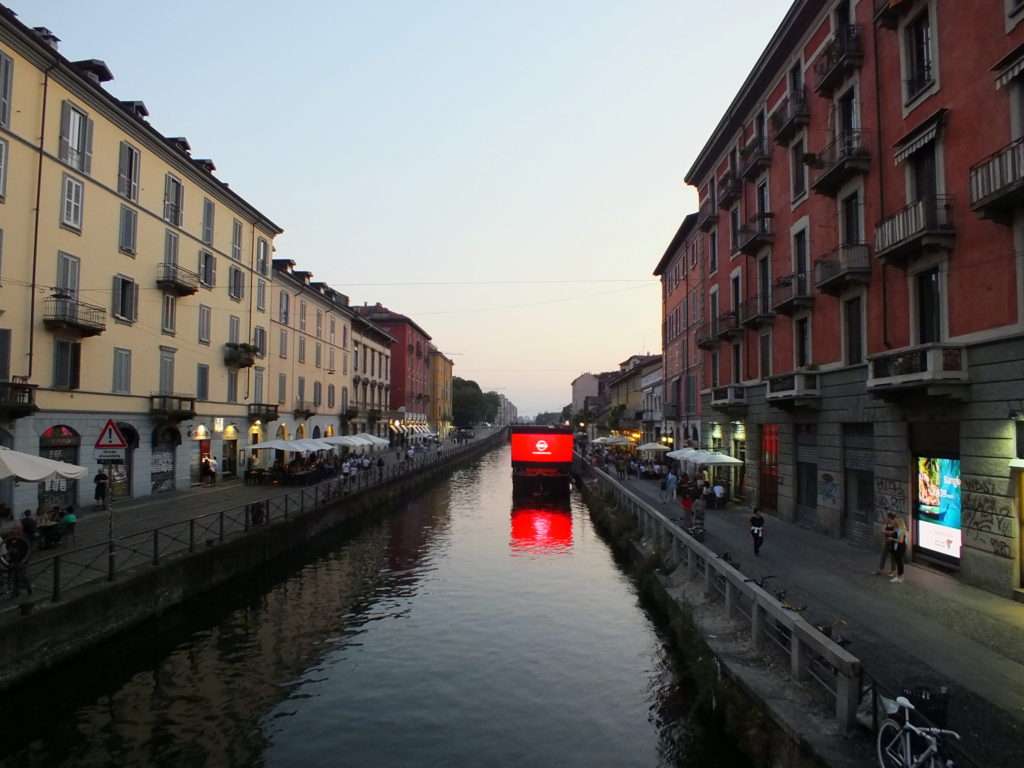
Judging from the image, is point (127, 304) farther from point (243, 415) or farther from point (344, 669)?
point (344, 669)

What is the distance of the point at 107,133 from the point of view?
25750mm

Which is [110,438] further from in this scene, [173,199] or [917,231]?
[173,199]

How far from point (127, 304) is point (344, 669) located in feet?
70.3

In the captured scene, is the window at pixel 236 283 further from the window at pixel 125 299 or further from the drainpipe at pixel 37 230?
the drainpipe at pixel 37 230

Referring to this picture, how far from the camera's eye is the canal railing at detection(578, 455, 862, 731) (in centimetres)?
672

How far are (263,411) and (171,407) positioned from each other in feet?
33.0

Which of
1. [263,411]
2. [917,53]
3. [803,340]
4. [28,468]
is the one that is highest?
[917,53]

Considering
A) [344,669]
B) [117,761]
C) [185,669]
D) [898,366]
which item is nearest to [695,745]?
[344,669]

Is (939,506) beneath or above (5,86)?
beneath

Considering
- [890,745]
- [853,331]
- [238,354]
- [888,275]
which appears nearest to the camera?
[890,745]

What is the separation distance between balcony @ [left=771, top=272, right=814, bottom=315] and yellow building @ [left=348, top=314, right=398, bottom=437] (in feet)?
136

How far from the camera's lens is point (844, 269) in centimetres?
1805

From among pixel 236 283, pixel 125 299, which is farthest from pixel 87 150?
pixel 236 283

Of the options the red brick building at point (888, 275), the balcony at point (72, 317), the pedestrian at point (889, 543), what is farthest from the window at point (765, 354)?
the balcony at point (72, 317)
